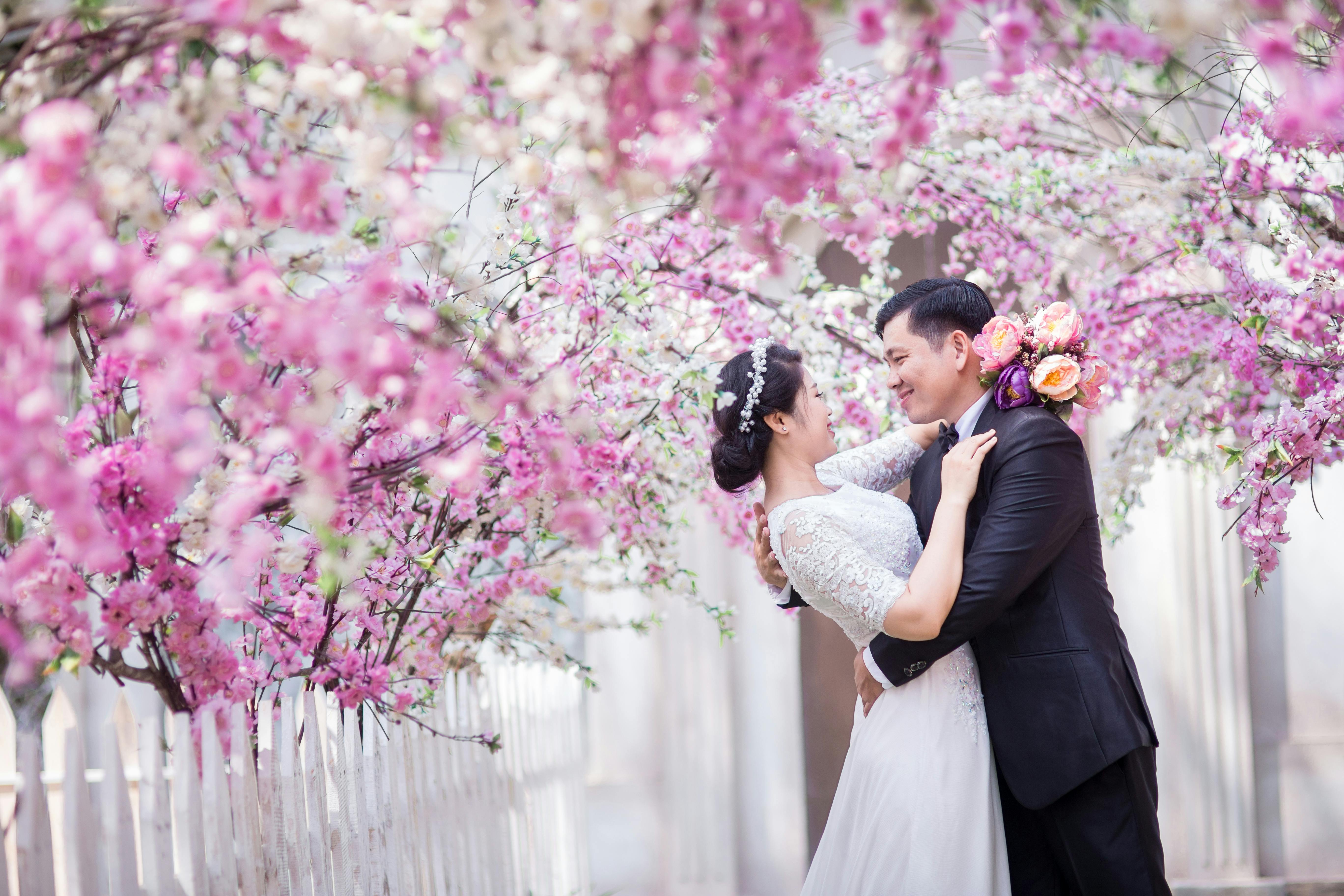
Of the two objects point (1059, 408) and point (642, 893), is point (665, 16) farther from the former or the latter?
point (642, 893)

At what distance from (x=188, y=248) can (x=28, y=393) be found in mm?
178

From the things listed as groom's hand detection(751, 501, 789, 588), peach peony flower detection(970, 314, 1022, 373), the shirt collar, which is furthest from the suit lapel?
groom's hand detection(751, 501, 789, 588)

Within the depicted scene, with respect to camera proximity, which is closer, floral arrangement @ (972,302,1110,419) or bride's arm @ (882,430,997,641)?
bride's arm @ (882,430,997,641)

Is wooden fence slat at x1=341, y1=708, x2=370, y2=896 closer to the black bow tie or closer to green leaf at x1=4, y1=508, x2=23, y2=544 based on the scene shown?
green leaf at x1=4, y1=508, x2=23, y2=544

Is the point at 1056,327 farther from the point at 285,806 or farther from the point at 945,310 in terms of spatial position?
the point at 285,806

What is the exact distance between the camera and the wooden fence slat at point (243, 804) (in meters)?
1.86

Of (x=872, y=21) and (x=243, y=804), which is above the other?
(x=872, y=21)

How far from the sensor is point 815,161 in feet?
3.20

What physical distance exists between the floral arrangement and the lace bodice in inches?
14.7

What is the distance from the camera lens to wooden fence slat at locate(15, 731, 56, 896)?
1.54m

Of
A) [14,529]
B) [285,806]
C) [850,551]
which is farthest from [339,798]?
[850,551]

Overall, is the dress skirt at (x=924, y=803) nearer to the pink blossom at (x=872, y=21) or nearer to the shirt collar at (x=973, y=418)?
the shirt collar at (x=973, y=418)

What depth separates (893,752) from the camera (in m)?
2.13

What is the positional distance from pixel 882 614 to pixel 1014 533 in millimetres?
320
